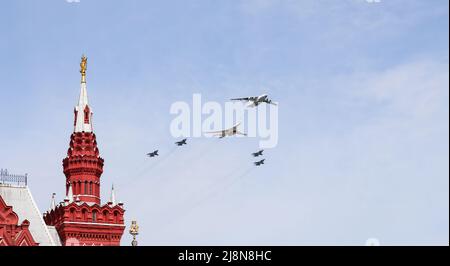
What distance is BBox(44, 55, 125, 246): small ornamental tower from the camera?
110438mm

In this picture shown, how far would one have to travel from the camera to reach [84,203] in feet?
366

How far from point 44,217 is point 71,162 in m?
7.03

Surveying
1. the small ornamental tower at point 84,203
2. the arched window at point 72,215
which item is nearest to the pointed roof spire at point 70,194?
the small ornamental tower at point 84,203

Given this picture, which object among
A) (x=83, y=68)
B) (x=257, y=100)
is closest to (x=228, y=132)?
(x=257, y=100)

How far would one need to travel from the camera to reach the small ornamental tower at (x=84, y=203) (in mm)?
110438

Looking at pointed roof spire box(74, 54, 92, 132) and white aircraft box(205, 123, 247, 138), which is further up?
pointed roof spire box(74, 54, 92, 132)

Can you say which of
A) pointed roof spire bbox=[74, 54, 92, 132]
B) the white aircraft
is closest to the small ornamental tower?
pointed roof spire bbox=[74, 54, 92, 132]

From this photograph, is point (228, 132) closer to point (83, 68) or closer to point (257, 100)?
point (257, 100)

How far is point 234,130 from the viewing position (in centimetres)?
9225

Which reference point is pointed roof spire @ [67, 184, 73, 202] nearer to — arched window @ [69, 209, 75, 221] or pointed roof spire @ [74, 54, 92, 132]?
arched window @ [69, 209, 75, 221]
